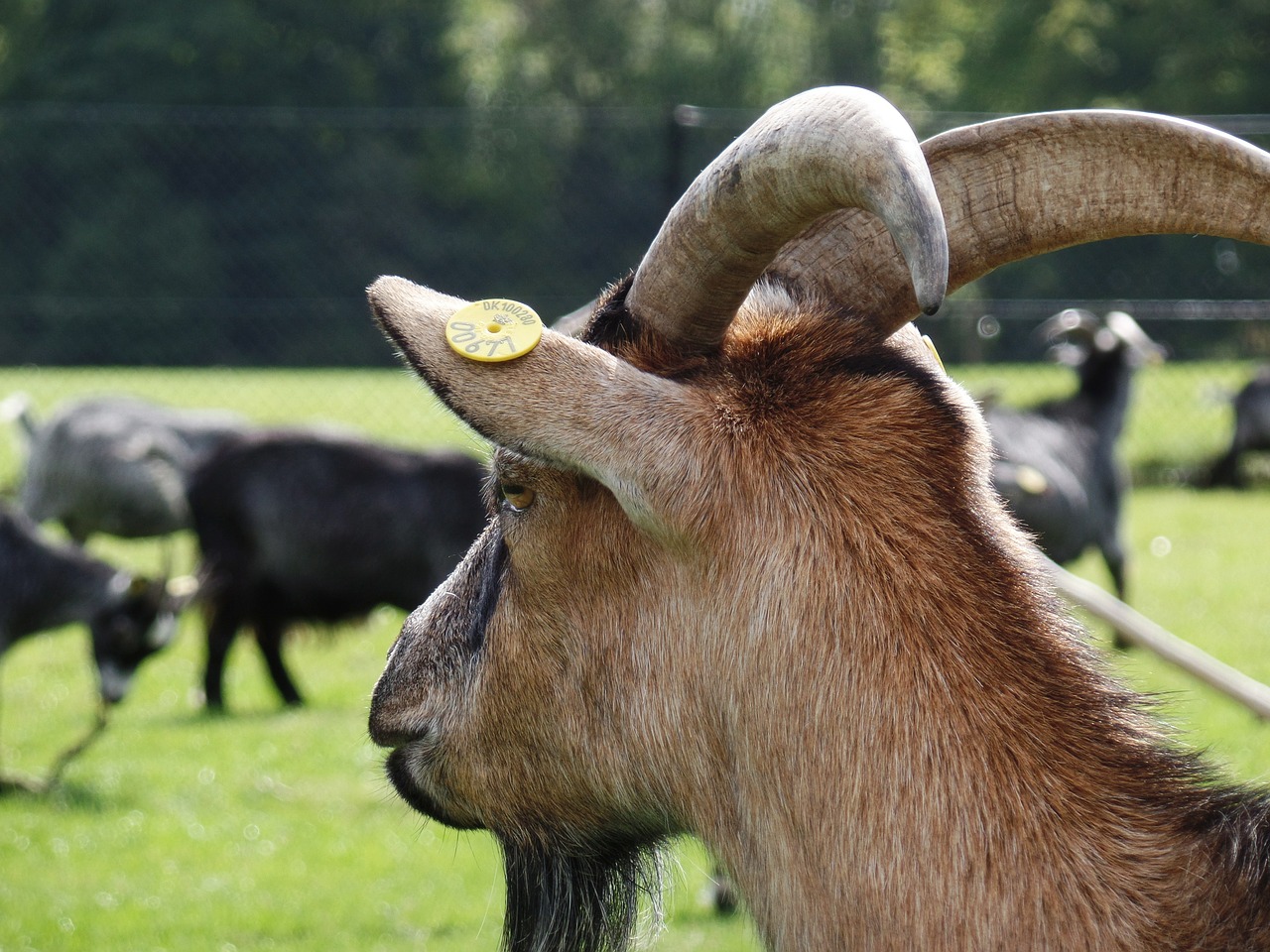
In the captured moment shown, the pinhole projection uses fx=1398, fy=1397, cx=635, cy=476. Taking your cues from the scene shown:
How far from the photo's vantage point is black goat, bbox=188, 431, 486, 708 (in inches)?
335

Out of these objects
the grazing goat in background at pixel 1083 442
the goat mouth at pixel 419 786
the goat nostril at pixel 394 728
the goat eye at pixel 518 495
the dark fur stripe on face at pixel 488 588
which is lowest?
the grazing goat in background at pixel 1083 442

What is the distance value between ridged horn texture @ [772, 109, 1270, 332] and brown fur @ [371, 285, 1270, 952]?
0.14 m

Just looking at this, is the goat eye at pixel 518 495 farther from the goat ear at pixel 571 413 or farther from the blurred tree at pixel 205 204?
the blurred tree at pixel 205 204

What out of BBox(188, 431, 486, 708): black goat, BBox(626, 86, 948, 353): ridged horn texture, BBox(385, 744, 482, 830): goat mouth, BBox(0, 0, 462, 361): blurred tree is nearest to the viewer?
BBox(626, 86, 948, 353): ridged horn texture

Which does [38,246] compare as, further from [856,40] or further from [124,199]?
[856,40]

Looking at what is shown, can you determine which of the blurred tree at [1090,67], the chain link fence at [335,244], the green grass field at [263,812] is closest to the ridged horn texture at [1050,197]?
the green grass field at [263,812]

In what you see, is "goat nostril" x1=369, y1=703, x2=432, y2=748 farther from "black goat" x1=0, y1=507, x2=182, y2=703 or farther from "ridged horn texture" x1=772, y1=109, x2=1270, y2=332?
"black goat" x1=0, y1=507, x2=182, y2=703

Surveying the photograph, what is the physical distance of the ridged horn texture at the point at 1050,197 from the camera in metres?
1.95

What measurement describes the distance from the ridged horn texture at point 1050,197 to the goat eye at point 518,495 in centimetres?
56

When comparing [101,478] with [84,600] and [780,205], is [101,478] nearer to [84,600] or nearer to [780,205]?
[84,600]

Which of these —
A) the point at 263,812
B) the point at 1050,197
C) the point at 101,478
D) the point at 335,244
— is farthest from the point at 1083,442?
the point at 335,244

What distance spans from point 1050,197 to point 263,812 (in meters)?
5.43

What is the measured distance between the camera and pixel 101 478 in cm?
1191

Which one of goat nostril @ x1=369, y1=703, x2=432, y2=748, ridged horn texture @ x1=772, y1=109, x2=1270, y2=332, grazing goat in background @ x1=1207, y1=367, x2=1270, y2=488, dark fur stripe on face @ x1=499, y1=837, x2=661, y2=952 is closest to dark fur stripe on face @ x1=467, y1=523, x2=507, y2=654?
goat nostril @ x1=369, y1=703, x2=432, y2=748
